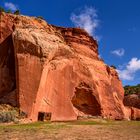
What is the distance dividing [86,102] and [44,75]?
37.2 ft

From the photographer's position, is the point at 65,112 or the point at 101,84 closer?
the point at 65,112

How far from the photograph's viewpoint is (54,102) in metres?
36.8

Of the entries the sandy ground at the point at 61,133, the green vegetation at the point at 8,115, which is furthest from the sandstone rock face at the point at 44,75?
the sandy ground at the point at 61,133

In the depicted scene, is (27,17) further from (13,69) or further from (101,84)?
(101,84)

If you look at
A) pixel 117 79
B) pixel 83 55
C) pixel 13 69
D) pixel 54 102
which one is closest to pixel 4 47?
pixel 13 69

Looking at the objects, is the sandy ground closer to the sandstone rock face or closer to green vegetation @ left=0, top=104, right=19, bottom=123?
green vegetation @ left=0, top=104, right=19, bottom=123

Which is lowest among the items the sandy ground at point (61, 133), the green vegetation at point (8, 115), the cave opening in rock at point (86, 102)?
the sandy ground at point (61, 133)

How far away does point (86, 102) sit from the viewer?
44938mm

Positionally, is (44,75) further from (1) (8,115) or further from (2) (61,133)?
(2) (61,133)

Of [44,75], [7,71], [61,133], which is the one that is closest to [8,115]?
[44,75]

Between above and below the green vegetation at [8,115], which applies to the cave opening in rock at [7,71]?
above

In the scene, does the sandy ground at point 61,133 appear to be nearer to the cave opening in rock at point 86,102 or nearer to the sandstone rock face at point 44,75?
the sandstone rock face at point 44,75

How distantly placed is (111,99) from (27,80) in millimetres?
20331

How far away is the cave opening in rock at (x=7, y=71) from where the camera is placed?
114ft
